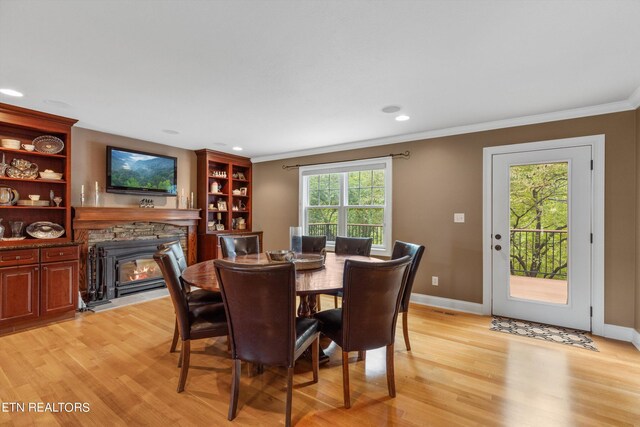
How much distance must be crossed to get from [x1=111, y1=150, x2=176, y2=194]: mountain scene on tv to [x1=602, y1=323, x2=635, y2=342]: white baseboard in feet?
20.1

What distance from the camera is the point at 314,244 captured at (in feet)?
13.1

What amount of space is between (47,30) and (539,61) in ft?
11.2

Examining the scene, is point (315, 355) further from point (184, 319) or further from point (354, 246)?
point (354, 246)

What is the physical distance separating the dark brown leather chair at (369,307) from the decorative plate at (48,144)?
4093mm

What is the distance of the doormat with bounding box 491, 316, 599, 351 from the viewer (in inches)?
116

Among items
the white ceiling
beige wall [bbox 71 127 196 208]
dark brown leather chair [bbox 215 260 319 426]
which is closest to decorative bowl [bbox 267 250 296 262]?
dark brown leather chair [bbox 215 260 319 426]

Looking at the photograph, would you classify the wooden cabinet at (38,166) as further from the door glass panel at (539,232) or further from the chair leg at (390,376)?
the door glass panel at (539,232)

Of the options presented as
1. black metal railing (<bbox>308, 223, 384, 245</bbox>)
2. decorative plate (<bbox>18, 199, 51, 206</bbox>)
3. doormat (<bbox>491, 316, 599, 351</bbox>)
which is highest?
decorative plate (<bbox>18, 199, 51, 206</bbox>)

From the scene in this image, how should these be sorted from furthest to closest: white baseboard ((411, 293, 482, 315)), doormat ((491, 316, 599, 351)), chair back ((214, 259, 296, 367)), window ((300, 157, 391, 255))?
window ((300, 157, 391, 255)) < white baseboard ((411, 293, 482, 315)) < doormat ((491, 316, 599, 351)) < chair back ((214, 259, 296, 367))

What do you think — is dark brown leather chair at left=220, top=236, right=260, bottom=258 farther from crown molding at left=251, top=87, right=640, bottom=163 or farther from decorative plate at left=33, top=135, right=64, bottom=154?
decorative plate at left=33, top=135, right=64, bottom=154

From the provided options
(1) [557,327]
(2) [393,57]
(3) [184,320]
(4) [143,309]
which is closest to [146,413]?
(3) [184,320]

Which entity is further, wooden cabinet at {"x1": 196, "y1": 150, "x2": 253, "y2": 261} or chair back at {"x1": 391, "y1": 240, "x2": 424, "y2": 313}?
wooden cabinet at {"x1": 196, "y1": 150, "x2": 253, "y2": 261}

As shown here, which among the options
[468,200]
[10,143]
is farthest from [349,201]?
[10,143]

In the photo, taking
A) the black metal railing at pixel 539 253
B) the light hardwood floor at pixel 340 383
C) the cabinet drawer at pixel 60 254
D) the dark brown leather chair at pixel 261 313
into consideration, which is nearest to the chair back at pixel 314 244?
the light hardwood floor at pixel 340 383
